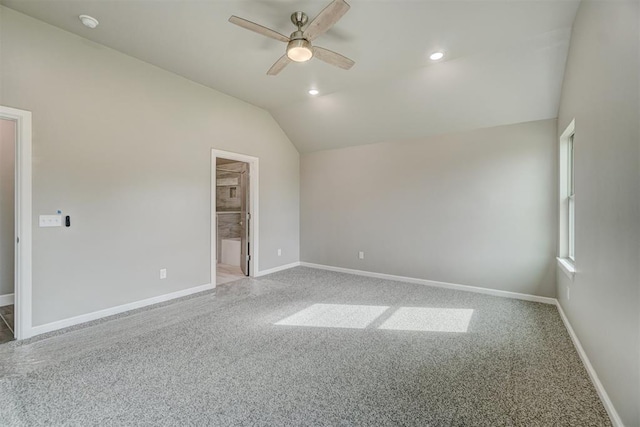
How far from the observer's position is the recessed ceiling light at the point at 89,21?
264cm

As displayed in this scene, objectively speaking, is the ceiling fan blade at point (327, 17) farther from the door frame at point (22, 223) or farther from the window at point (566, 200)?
the window at point (566, 200)

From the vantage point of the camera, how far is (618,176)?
1.66 m

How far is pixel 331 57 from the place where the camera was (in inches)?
106

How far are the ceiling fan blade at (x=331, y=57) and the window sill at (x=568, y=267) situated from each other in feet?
9.76

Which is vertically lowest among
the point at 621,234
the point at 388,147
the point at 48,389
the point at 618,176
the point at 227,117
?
the point at 48,389

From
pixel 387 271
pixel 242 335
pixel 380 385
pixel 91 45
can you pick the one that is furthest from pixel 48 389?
pixel 387 271

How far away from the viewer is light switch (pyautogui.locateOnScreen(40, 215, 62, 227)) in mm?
2781

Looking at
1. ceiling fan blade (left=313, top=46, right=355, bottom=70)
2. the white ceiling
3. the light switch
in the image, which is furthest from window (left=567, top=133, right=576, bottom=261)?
the light switch

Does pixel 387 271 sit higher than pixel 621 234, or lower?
lower

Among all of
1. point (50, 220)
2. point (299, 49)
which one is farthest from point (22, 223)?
point (299, 49)

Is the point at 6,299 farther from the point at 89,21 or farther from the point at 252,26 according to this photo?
the point at 252,26

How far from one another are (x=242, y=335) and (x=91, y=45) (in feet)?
11.5

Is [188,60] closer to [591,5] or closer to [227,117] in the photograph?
[227,117]

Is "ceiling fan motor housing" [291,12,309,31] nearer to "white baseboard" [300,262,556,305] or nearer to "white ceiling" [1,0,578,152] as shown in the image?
"white ceiling" [1,0,578,152]
